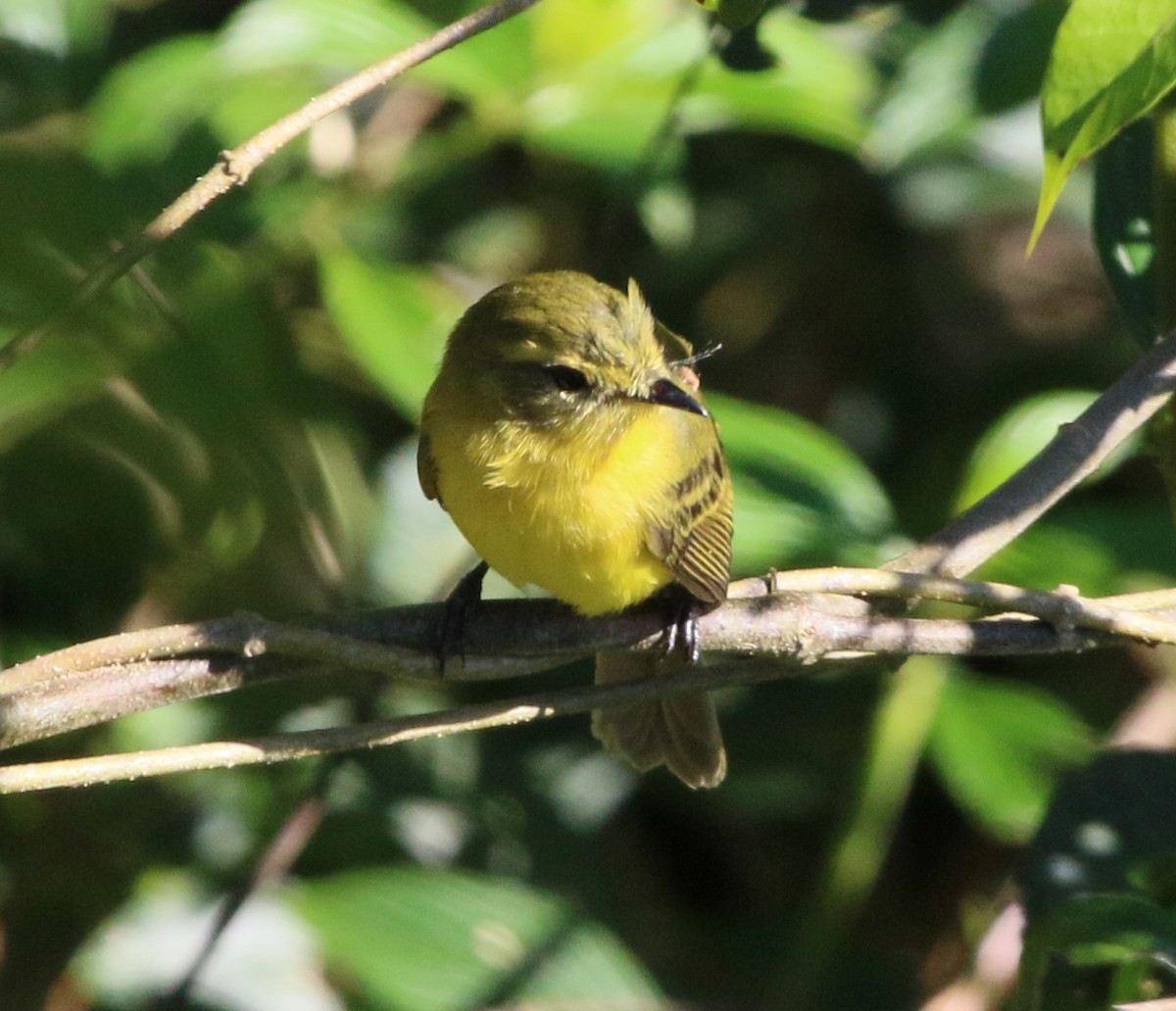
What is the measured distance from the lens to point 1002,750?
338 cm

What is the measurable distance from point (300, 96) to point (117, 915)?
1.93 m

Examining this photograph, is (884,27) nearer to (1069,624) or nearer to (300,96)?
(300,96)

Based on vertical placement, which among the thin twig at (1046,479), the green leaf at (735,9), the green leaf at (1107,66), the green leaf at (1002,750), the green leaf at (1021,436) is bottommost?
the thin twig at (1046,479)


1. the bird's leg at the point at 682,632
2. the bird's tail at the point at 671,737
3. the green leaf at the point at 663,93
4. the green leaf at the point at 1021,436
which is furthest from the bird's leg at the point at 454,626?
the green leaf at the point at 663,93

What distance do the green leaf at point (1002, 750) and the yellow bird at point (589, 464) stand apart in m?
0.65

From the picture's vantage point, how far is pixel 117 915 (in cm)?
337

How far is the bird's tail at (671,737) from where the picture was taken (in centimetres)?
298

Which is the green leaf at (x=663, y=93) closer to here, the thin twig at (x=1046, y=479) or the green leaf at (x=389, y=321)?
the green leaf at (x=389, y=321)

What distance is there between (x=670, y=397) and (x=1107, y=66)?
1.18 m

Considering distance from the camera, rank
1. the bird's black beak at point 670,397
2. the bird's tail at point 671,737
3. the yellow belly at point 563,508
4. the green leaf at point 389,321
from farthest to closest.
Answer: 1. the green leaf at point 389,321
2. the bird's tail at point 671,737
3. the bird's black beak at point 670,397
4. the yellow belly at point 563,508

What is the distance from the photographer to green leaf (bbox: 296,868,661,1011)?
3.10 meters

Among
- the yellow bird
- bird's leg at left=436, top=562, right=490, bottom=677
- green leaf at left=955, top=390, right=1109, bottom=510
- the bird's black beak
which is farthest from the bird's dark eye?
green leaf at left=955, top=390, right=1109, bottom=510

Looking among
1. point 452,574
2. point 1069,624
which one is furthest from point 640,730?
point 1069,624

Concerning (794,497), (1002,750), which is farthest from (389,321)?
(1002,750)
